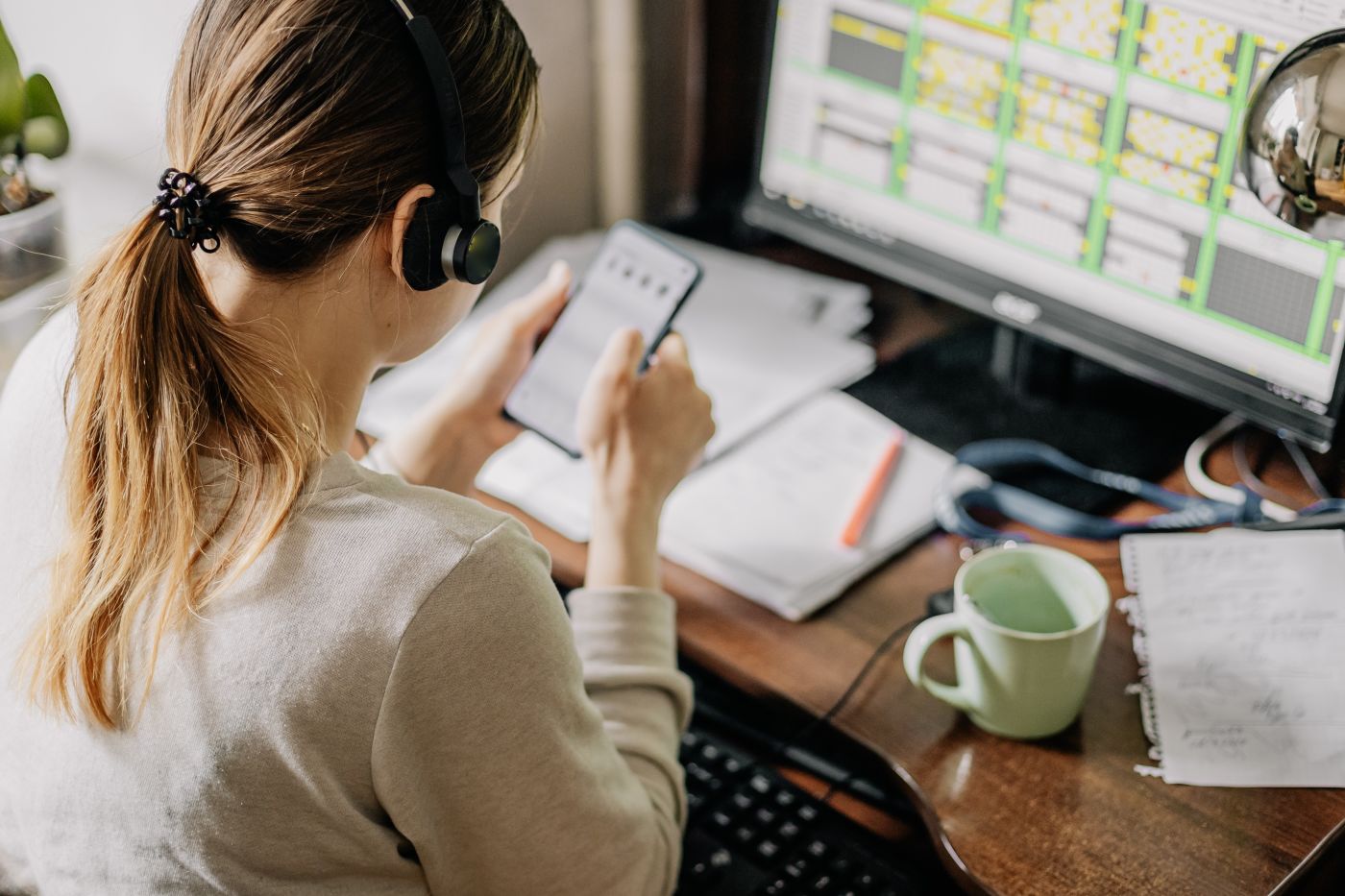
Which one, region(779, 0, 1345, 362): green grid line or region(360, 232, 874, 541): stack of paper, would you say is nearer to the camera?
region(779, 0, 1345, 362): green grid line

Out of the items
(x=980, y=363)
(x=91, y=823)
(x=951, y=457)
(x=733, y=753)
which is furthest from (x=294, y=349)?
(x=980, y=363)

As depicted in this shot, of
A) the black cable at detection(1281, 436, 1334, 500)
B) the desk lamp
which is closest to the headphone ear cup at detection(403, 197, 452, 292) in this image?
the desk lamp

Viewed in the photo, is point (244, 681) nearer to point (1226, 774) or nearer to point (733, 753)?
point (733, 753)

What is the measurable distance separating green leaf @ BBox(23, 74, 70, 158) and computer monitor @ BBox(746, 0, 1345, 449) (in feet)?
2.00

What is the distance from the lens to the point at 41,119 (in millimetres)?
1128

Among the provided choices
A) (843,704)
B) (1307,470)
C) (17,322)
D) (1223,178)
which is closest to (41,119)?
(17,322)

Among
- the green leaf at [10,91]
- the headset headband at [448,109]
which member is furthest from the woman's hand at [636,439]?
the green leaf at [10,91]

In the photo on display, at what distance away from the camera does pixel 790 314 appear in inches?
50.1

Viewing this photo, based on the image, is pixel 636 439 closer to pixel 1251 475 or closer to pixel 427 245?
pixel 427 245

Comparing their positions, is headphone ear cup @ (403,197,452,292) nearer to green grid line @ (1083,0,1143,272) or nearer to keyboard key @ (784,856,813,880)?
keyboard key @ (784,856,813,880)

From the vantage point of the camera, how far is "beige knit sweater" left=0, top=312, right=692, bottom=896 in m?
0.62

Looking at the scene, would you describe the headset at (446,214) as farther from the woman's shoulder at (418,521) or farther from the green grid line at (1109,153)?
the green grid line at (1109,153)

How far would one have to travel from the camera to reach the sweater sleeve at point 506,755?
0.63 meters

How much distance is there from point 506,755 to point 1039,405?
656 millimetres
